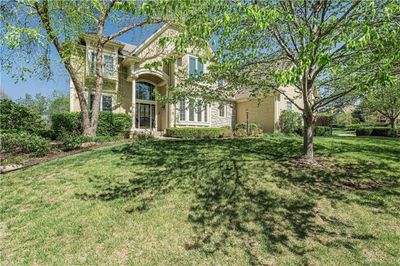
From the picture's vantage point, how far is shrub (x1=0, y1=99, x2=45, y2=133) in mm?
11875

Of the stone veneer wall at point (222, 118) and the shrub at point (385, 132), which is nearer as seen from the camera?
the shrub at point (385, 132)

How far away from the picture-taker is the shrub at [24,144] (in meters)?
8.77

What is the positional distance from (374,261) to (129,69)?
17213 mm

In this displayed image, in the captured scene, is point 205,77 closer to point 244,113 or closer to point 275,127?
point 275,127

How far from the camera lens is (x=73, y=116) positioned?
13.5 m

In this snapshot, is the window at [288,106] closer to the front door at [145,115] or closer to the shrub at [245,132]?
the shrub at [245,132]

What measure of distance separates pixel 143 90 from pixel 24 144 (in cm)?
1067

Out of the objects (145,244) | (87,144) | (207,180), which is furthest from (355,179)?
(87,144)

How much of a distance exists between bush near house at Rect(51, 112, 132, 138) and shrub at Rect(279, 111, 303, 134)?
1286 centimetres

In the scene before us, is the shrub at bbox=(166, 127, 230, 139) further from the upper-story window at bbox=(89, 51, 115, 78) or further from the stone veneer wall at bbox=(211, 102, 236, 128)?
the upper-story window at bbox=(89, 51, 115, 78)

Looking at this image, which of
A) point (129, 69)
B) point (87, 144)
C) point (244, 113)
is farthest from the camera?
point (244, 113)

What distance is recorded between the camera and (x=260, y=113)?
67.1ft

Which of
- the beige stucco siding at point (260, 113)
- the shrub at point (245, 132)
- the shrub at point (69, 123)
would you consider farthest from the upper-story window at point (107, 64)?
the beige stucco siding at point (260, 113)

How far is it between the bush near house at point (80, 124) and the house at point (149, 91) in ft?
2.70
